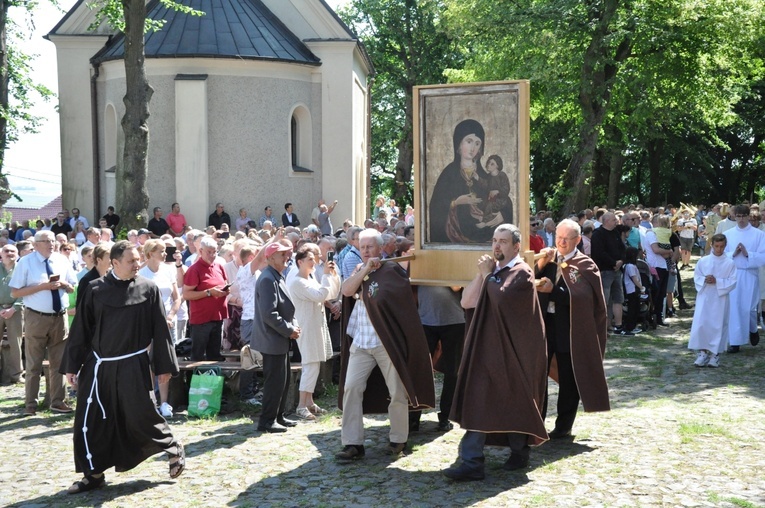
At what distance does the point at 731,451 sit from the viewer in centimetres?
797

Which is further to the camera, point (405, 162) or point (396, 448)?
point (405, 162)

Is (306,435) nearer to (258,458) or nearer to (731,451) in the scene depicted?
(258,458)

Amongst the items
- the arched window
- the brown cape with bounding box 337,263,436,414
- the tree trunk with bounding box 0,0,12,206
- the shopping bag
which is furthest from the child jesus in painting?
the arched window

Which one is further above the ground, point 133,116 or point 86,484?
point 133,116

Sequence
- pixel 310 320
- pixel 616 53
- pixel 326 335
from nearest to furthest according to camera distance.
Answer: pixel 310 320 < pixel 326 335 < pixel 616 53

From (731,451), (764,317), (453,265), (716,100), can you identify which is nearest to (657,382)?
(731,451)

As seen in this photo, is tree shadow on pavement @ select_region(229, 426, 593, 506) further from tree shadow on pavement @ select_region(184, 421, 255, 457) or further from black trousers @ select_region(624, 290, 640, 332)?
black trousers @ select_region(624, 290, 640, 332)

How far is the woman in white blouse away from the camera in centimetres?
950

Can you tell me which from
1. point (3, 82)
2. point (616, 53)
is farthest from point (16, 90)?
point (616, 53)

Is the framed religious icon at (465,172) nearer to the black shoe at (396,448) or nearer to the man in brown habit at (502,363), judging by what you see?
the man in brown habit at (502,363)

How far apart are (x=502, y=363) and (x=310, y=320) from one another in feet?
10.2

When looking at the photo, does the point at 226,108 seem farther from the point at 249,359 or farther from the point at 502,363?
the point at 502,363

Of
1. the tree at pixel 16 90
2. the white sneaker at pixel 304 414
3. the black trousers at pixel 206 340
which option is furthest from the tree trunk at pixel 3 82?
the white sneaker at pixel 304 414

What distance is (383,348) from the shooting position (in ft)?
25.8
